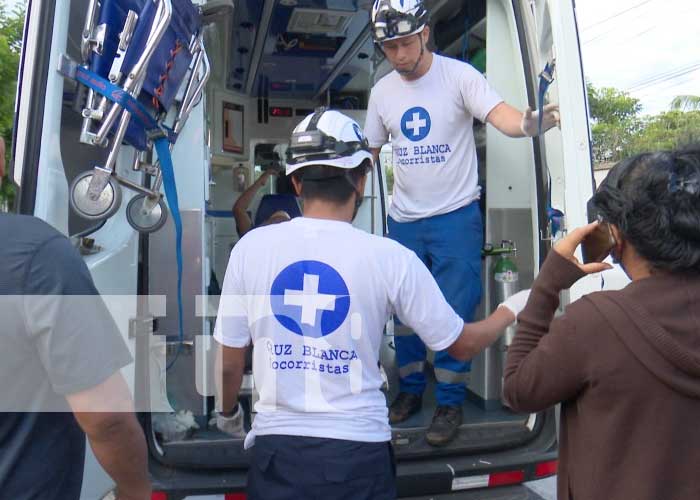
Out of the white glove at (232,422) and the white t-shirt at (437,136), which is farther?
the white t-shirt at (437,136)

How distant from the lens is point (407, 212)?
9.73 ft

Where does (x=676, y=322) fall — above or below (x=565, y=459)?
above

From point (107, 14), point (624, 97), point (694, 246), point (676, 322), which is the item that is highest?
point (624, 97)

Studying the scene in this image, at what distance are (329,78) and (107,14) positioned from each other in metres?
3.48

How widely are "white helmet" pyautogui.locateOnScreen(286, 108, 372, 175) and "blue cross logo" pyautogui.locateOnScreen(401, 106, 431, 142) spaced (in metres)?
1.18

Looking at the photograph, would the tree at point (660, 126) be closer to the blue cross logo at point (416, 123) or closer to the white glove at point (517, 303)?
the blue cross logo at point (416, 123)

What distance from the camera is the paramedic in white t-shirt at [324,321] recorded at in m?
1.60

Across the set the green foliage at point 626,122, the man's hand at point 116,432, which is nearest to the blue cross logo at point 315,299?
the man's hand at point 116,432

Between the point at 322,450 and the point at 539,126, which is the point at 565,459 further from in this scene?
the point at 539,126

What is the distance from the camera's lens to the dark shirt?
3.94 ft

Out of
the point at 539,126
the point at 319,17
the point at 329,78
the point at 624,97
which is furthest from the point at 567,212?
the point at 624,97

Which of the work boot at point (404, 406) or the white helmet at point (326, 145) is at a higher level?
the white helmet at point (326, 145)

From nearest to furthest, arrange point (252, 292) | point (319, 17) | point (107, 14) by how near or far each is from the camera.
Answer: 1. point (252, 292)
2. point (107, 14)
3. point (319, 17)

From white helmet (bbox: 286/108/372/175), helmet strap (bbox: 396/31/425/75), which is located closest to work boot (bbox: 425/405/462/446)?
white helmet (bbox: 286/108/372/175)
